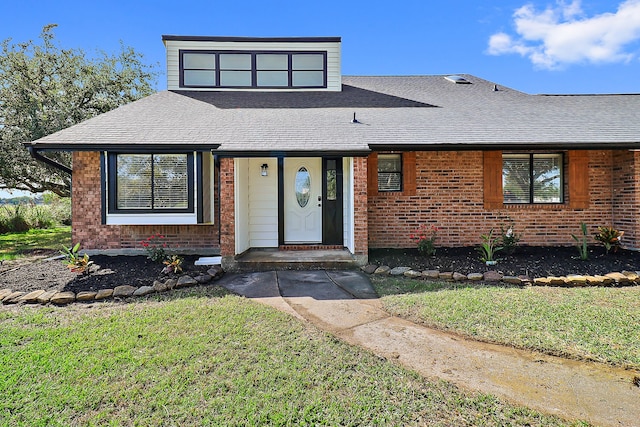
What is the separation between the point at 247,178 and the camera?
7855 mm

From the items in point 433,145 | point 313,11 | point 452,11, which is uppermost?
point 313,11

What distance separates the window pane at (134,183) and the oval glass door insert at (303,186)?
133 inches

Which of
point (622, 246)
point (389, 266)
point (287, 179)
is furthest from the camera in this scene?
point (287, 179)

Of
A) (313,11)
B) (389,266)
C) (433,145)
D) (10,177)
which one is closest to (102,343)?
(389,266)

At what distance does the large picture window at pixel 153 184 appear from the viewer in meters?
7.10

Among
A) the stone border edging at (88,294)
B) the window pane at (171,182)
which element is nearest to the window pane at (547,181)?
the stone border edging at (88,294)

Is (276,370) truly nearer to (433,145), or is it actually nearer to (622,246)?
(433,145)

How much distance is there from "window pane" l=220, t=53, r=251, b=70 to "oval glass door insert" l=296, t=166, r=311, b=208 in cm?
495

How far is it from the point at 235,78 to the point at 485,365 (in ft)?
34.8

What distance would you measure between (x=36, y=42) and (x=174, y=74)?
325 inches

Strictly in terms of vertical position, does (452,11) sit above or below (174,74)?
above

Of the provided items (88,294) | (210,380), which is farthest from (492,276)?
(88,294)

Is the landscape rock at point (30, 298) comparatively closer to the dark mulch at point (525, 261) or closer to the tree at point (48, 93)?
the dark mulch at point (525, 261)

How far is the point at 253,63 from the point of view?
34.8 feet
